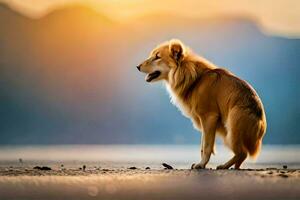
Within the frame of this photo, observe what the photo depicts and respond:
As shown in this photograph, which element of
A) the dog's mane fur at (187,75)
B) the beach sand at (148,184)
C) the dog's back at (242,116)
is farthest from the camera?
the dog's mane fur at (187,75)

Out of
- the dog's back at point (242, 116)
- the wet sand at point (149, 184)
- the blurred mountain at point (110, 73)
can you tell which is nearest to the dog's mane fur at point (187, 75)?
the dog's back at point (242, 116)

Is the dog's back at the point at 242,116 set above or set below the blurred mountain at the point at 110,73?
below

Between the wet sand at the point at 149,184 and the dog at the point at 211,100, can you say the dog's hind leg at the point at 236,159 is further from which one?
the wet sand at the point at 149,184

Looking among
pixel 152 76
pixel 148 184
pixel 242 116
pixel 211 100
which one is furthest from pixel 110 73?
pixel 148 184

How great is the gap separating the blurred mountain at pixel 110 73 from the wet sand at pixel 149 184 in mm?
2563

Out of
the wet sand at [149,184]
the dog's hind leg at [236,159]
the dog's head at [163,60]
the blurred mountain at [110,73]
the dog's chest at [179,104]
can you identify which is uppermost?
the blurred mountain at [110,73]

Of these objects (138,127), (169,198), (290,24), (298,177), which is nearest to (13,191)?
(169,198)

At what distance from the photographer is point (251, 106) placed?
140 inches

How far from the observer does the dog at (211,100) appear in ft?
11.6

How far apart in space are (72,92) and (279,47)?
547cm

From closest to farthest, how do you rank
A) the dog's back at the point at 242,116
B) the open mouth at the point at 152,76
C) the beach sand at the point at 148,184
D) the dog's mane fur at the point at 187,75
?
the beach sand at the point at 148,184 → the dog's back at the point at 242,116 → the dog's mane fur at the point at 187,75 → the open mouth at the point at 152,76

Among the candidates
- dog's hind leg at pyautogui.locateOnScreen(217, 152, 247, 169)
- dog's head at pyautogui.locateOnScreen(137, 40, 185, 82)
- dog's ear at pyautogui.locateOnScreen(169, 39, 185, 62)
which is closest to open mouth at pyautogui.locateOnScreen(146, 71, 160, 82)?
dog's head at pyautogui.locateOnScreen(137, 40, 185, 82)

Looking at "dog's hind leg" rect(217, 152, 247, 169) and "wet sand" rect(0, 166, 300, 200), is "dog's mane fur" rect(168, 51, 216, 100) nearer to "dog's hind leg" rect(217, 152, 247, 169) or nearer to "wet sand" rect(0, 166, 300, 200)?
"dog's hind leg" rect(217, 152, 247, 169)

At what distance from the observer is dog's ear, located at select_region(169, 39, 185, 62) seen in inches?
147
